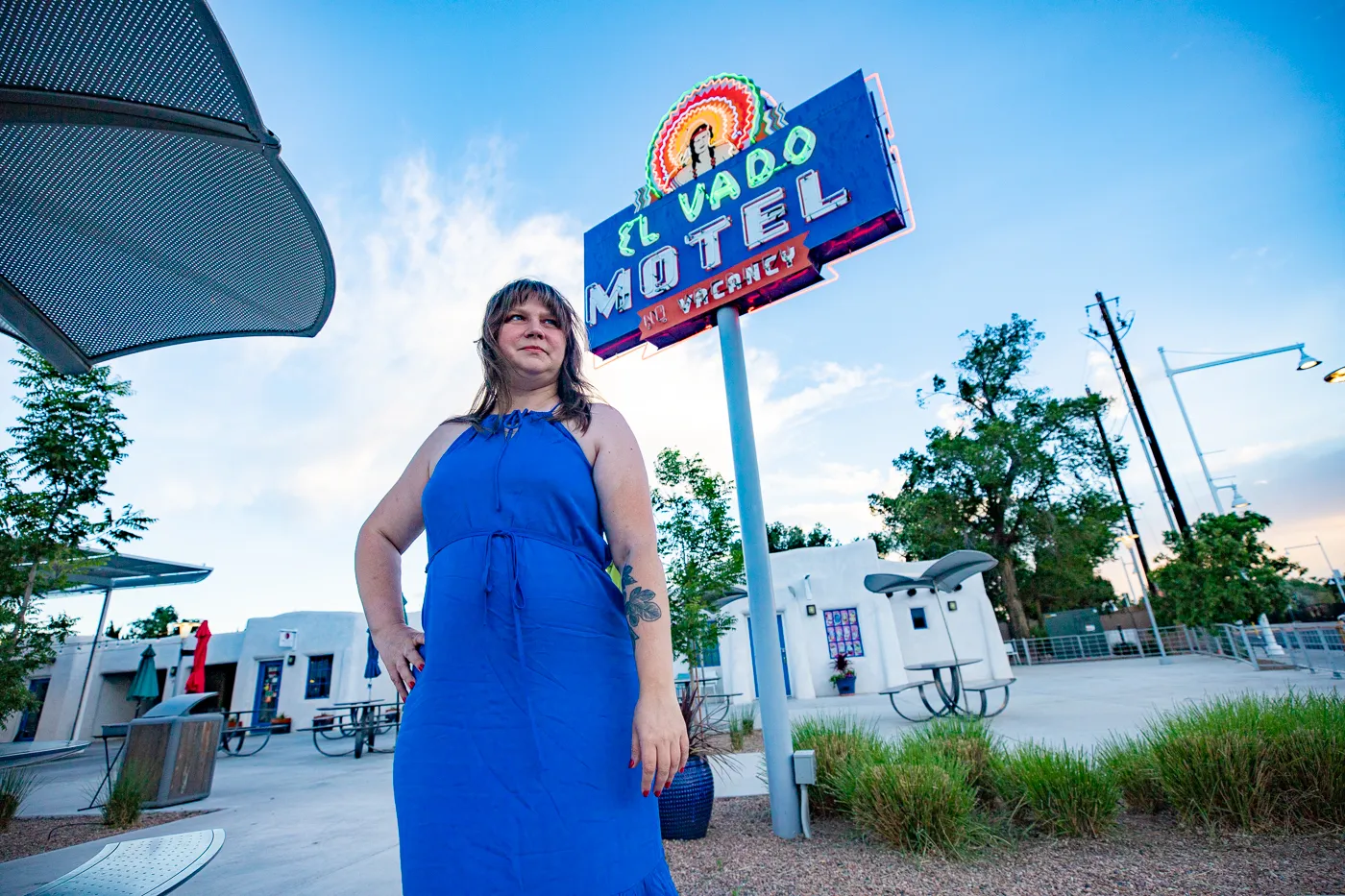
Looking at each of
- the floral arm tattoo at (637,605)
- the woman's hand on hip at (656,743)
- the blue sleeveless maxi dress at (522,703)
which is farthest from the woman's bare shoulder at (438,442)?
the woman's hand on hip at (656,743)

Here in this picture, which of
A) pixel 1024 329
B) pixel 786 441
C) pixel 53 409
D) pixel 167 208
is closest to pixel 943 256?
pixel 786 441

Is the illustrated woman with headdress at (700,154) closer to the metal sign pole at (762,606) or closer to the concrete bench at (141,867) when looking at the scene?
the metal sign pole at (762,606)

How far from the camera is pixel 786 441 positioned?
1596 cm

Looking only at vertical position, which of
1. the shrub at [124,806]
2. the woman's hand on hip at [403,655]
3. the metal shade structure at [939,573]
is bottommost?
the shrub at [124,806]

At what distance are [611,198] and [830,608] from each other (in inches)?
489

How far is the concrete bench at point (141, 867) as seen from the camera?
1615 mm

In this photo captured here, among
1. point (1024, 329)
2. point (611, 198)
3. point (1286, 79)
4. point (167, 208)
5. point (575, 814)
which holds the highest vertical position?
point (1024, 329)

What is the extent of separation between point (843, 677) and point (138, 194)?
15.6m

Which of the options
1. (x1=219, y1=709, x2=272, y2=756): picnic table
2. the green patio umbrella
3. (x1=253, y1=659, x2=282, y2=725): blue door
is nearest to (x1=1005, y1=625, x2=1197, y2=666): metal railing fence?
(x1=219, y1=709, x2=272, y2=756): picnic table

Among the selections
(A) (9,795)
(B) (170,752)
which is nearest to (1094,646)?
(B) (170,752)

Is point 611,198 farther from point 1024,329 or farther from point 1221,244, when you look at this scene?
point 1024,329

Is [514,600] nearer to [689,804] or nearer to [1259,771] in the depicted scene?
[689,804]

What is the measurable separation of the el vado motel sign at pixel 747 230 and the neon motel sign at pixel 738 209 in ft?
0.04

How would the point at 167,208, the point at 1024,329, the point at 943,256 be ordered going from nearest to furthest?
1. the point at 167,208
2. the point at 943,256
3. the point at 1024,329
